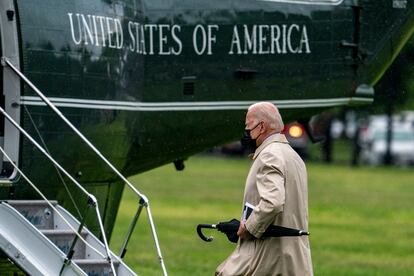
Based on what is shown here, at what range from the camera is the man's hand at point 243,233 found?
1007cm

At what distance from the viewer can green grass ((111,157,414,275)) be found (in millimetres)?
21214

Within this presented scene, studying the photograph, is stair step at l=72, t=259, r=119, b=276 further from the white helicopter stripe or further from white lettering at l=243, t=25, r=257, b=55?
white lettering at l=243, t=25, r=257, b=55

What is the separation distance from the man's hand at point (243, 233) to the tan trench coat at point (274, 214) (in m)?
0.05

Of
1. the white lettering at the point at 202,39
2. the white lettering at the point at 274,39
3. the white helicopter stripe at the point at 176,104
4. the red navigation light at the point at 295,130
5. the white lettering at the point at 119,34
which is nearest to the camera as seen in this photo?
the white helicopter stripe at the point at 176,104

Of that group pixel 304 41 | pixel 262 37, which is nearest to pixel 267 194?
pixel 262 37

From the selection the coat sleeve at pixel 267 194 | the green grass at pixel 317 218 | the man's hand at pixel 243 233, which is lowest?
the green grass at pixel 317 218

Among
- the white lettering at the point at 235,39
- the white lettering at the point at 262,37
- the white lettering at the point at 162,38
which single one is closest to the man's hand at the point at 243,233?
the white lettering at the point at 162,38

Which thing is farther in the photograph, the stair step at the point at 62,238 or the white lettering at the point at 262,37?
the white lettering at the point at 262,37

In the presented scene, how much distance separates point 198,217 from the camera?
30125mm

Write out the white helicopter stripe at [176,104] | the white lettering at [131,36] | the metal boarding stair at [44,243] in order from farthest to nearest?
1. the white lettering at [131,36]
2. the white helicopter stripe at [176,104]
3. the metal boarding stair at [44,243]

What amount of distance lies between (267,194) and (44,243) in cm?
209

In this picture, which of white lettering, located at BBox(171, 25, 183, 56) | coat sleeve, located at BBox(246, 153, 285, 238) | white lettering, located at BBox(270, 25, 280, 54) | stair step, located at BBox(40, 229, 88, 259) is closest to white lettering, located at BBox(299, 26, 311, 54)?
white lettering, located at BBox(270, 25, 280, 54)

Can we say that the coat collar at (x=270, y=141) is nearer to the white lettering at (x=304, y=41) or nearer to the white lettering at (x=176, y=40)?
the white lettering at (x=176, y=40)

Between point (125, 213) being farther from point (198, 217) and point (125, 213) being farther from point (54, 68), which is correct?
point (54, 68)
